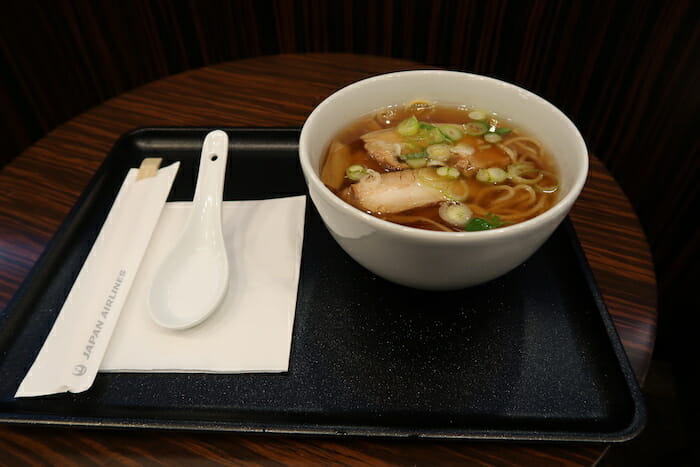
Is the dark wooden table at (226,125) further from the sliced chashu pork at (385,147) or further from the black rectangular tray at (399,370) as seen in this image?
the sliced chashu pork at (385,147)

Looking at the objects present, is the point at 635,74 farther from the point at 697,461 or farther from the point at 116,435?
the point at 116,435

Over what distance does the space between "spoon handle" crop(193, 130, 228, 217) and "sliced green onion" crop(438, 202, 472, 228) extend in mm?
467

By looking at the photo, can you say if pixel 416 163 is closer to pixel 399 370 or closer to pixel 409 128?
pixel 409 128

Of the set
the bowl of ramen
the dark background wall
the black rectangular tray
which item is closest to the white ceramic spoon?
the black rectangular tray

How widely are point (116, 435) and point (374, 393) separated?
0.40 meters

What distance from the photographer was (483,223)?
2.79ft

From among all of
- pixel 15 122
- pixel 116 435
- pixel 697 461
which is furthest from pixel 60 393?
pixel 15 122

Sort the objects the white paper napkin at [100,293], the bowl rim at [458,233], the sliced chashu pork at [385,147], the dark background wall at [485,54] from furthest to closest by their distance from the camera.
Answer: the dark background wall at [485,54] → the sliced chashu pork at [385,147] → the white paper napkin at [100,293] → the bowl rim at [458,233]

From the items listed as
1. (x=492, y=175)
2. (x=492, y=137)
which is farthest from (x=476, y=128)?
(x=492, y=175)

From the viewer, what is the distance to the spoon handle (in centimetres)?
104

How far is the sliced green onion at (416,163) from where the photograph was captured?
987mm

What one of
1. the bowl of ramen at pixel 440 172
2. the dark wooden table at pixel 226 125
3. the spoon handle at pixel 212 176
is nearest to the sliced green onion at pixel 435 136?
the bowl of ramen at pixel 440 172

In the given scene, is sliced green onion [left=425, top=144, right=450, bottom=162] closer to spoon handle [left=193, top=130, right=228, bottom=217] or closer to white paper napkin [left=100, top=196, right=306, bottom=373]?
white paper napkin [left=100, top=196, right=306, bottom=373]

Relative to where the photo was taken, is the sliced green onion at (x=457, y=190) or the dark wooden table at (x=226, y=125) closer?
the dark wooden table at (x=226, y=125)
